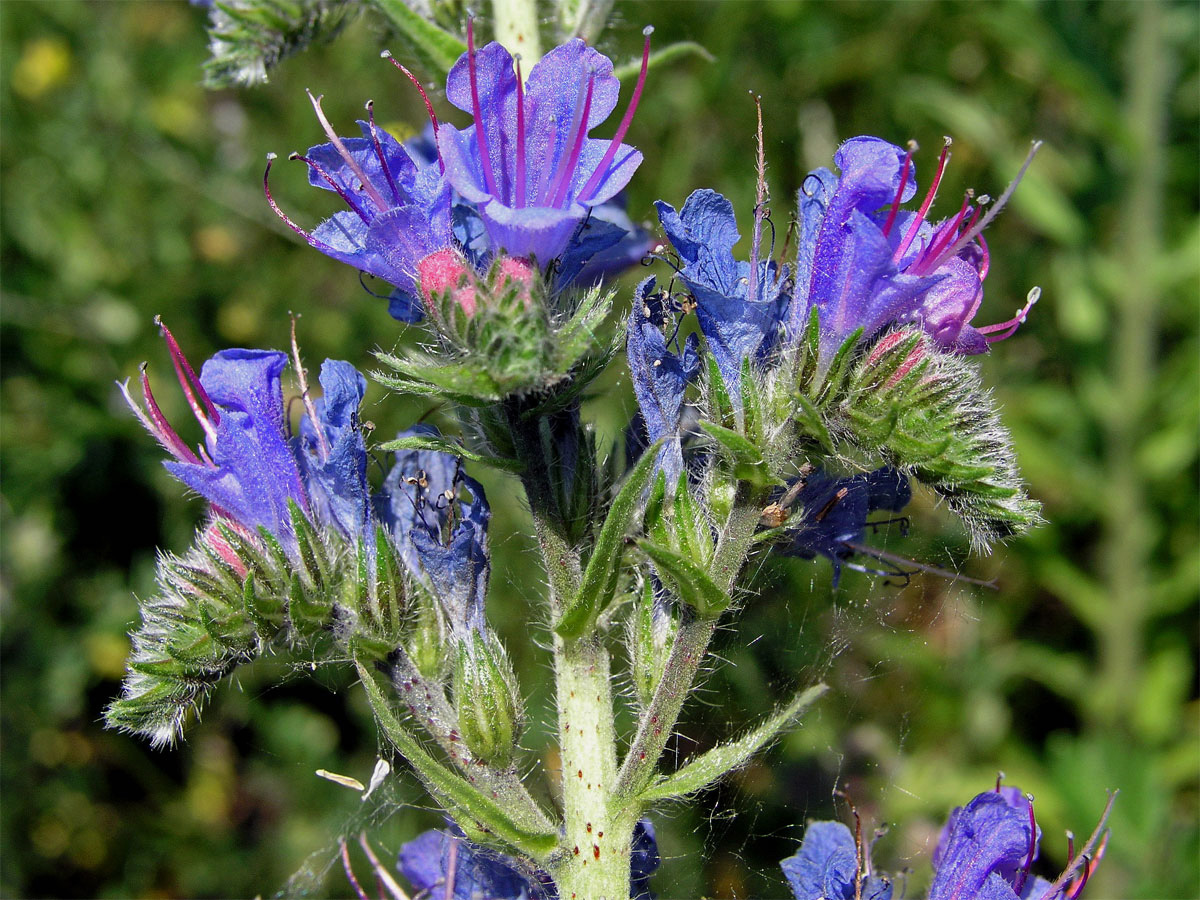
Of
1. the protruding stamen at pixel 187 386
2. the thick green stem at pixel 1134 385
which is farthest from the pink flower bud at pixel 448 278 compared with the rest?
the thick green stem at pixel 1134 385

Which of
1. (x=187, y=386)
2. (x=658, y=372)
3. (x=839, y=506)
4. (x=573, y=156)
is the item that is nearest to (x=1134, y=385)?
(x=839, y=506)

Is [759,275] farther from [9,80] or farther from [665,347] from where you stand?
[9,80]

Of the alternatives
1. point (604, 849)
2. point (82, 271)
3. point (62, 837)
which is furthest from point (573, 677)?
point (82, 271)

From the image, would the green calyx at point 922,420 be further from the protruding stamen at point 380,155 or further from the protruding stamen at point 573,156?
the protruding stamen at point 380,155

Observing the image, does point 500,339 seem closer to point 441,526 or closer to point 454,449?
point 454,449

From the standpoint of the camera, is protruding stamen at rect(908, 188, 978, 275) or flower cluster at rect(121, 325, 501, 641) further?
flower cluster at rect(121, 325, 501, 641)

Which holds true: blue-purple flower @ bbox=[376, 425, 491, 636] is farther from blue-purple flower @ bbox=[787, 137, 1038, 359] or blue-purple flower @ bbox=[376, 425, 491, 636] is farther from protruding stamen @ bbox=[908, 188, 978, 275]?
protruding stamen @ bbox=[908, 188, 978, 275]

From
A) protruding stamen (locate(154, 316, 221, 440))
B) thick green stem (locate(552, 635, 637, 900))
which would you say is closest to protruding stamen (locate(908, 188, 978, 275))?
thick green stem (locate(552, 635, 637, 900))

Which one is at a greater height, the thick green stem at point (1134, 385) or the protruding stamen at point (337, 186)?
the protruding stamen at point (337, 186)
